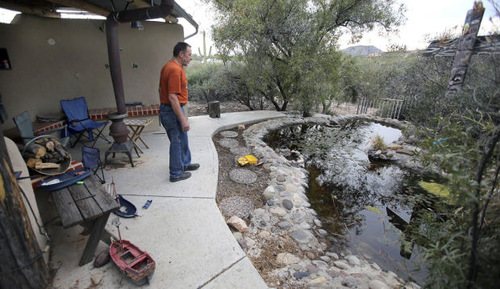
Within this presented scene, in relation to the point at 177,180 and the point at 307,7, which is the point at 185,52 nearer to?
the point at 177,180

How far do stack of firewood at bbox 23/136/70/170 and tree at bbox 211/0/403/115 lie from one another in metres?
5.03

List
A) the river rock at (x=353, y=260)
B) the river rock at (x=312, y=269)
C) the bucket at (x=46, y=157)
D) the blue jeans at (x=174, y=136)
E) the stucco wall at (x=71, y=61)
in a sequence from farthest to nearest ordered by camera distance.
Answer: the stucco wall at (x=71, y=61), the blue jeans at (x=174, y=136), the river rock at (x=353, y=260), the bucket at (x=46, y=157), the river rock at (x=312, y=269)

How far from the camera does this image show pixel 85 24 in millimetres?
4551

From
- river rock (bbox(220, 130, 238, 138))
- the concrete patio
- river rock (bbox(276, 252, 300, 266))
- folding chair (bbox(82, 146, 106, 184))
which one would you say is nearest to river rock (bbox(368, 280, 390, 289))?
river rock (bbox(276, 252, 300, 266))

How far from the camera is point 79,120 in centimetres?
418

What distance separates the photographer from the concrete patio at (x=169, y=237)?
69.5 inches

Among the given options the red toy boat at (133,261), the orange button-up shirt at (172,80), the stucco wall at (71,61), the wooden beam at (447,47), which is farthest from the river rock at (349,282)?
the stucco wall at (71,61)

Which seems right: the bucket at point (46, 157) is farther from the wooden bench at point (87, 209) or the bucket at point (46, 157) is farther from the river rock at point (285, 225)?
the river rock at point (285, 225)

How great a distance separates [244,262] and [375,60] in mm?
12908

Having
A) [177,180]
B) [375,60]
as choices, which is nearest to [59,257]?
[177,180]

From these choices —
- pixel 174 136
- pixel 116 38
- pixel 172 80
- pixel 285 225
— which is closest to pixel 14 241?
pixel 174 136

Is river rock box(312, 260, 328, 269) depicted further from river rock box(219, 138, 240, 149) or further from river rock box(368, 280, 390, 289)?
river rock box(219, 138, 240, 149)

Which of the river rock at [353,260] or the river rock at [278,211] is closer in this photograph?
the river rock at [353,260]

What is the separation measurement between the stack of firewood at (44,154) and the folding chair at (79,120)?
163 centimetres
